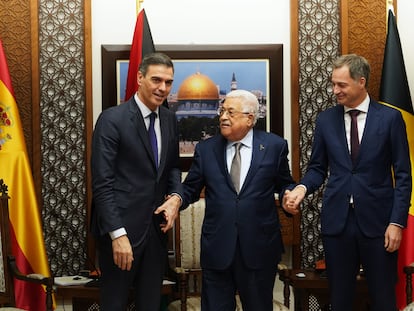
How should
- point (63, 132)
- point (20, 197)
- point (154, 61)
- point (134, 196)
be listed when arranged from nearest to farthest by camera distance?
point (134, 196)
point (154, 61)
point (20, 197)
point (63, 132)

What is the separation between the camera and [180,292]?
148 inches

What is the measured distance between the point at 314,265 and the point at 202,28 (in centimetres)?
176

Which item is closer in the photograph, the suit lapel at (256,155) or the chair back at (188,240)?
the suit lapel at (256,155)

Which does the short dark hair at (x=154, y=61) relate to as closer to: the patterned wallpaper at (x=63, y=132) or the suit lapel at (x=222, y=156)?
the suit lapel at (x=222, y=156)

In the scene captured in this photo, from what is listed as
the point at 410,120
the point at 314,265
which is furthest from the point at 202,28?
the point at 314,265

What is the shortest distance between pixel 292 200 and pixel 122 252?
0.84 metres

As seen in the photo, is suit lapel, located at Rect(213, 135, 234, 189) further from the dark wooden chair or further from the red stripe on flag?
the red stripe on flag

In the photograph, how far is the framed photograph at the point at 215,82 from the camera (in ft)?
15.0

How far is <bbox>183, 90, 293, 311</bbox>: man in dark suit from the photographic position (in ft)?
10.4

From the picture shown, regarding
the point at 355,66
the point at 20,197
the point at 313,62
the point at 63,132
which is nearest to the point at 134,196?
the point at 355,66

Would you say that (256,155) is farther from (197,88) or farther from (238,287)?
(197,88)

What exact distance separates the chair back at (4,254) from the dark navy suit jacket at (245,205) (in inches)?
41.2

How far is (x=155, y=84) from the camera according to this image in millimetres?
3115

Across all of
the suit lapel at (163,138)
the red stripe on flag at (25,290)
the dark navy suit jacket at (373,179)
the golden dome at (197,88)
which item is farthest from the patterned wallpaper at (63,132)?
the dark navy suit jacket at (373,179)
